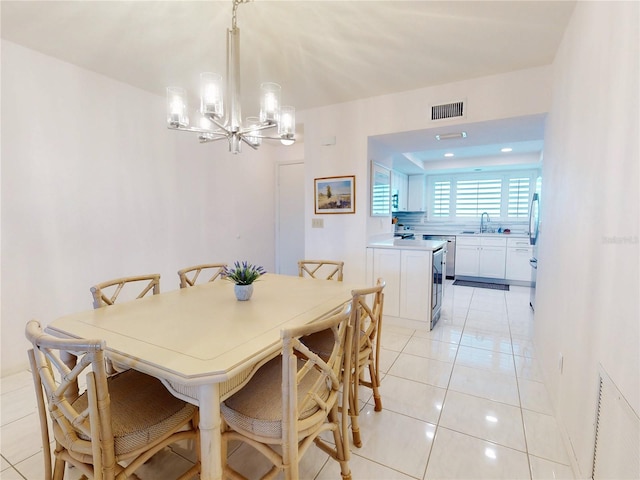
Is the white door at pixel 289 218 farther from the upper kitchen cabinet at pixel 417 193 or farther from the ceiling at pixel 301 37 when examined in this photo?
the upper kitchen cabinet at pixel 417 193

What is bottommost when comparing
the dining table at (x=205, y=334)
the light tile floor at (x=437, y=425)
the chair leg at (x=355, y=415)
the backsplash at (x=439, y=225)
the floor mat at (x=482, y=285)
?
the light tile floor at (x=437, y=425)

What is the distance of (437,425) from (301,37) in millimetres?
2717

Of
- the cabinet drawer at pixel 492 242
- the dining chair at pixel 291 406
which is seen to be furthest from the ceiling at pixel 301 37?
the cabinet drawer at pixel 492 242

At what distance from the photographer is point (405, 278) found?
337cm

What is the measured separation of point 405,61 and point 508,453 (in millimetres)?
2799

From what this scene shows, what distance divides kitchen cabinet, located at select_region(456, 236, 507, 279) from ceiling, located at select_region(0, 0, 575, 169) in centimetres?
346

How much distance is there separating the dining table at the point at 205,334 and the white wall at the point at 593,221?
1148 millimetres

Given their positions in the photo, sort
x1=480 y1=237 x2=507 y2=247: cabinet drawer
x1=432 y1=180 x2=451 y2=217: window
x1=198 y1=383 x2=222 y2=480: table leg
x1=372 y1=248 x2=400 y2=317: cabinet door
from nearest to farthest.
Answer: x1=198 y1=383 x2=222 y2=480: table leg < x1=372 y1=248 x2=400 y2=317: cabinet door < x1=480 y1=237 x2=507 y2=247: cabinet drawer < x1=432 y1=180 x2=451 y2=217: window

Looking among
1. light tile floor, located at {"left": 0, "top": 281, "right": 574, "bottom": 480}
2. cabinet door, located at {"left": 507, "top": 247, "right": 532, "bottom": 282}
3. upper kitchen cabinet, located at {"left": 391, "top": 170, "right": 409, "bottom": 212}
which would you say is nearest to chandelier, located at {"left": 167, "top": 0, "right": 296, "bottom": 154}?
light tile floor, located at {"left": 0, "top": 281, "right": 574, "bottom": 480}

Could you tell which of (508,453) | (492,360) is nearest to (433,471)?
(508,453)

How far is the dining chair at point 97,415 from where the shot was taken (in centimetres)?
99

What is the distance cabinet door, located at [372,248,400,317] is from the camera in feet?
11.2

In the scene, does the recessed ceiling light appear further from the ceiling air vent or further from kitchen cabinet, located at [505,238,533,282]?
kitchen cabinet, located at [505,238,533,282]

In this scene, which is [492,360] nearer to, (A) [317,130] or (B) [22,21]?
(A) [317,130]
